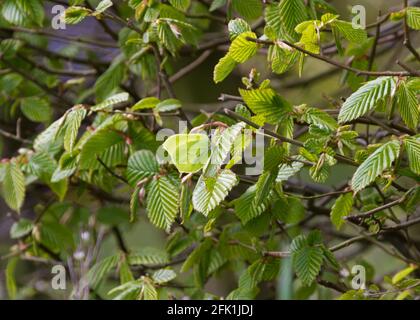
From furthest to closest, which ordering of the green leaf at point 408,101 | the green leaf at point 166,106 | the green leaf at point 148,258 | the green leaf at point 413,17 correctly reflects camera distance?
1. the green leaf at point 148,258
2. the green leaf at point 166,106
3. the green leaf at point 413,17
4. the green leaf at point 408,101

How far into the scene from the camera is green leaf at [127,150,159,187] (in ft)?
5.22

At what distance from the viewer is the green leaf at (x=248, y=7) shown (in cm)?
172

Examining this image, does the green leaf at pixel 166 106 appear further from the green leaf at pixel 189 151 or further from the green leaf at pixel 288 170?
the green leaf at pixel 189 151

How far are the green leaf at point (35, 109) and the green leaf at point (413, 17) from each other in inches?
47.3

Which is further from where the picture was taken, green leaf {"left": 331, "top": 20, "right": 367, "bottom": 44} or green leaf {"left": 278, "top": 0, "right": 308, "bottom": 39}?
green leaf {"left": 278, "top": 0, "right": 308, "bottom": 39}

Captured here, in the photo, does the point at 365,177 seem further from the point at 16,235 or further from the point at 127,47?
the point at 16,235

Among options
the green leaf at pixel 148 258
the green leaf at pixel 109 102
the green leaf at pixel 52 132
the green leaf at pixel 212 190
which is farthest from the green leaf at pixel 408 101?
the green leaf at pixel 148 258

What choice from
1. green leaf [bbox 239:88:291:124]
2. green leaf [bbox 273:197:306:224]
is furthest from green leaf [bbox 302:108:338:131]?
green leaf [bbox 273:197:306:224]

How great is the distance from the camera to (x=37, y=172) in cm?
188

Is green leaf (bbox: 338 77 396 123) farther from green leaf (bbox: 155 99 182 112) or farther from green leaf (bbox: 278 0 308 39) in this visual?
green leaf (bbox: 155 99 182 112)

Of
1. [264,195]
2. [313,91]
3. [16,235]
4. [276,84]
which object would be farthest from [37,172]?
[313,91]

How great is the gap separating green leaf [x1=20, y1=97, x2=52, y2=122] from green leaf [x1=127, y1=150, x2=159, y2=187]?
0.65 m

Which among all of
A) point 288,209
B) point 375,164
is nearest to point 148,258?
point 288,209

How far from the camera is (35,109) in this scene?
86.3 inches
